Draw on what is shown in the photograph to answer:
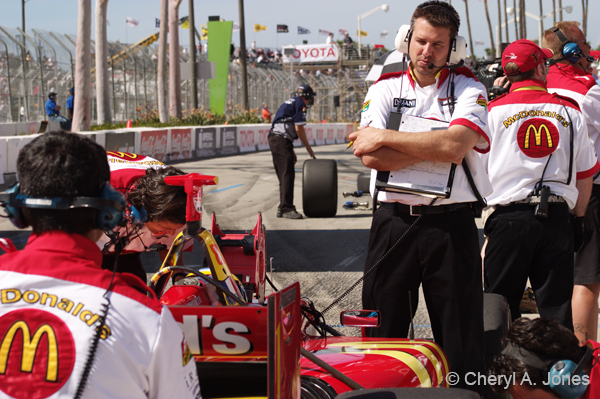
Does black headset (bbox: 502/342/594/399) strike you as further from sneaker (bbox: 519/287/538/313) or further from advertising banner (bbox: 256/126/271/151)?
advertising banner (bbox: 256/126/271/151)

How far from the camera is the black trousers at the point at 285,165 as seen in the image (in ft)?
30.3

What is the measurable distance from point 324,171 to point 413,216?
153 inches

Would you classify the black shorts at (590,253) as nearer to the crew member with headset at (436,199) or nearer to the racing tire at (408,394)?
the crew member with headset at (436,199)

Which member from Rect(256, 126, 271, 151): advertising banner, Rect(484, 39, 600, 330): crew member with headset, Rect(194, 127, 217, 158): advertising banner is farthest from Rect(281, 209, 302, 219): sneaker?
Rect(256, 126, 271, 151): advertising banner

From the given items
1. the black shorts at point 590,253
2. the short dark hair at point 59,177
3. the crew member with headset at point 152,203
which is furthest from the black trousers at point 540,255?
the short dark hair at point 59,177

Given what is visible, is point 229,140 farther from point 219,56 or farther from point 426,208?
point 426,208

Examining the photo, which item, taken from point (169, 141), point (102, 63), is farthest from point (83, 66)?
point (169, 141)

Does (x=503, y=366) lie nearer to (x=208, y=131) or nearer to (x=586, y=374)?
(x=586, y=374)

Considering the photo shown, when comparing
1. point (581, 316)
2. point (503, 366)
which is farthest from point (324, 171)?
point (503, 366)

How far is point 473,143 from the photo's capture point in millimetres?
2711

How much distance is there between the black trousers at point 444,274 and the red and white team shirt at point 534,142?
689 millimetres

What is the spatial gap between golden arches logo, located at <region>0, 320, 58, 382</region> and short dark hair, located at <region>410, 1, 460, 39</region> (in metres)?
2.15

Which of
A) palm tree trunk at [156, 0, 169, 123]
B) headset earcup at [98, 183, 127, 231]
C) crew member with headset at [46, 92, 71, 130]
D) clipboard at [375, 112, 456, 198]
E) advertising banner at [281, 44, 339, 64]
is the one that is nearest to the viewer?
headset earcup at [98, 183, 127, 231]

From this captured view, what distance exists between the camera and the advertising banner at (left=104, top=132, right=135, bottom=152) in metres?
16.2
